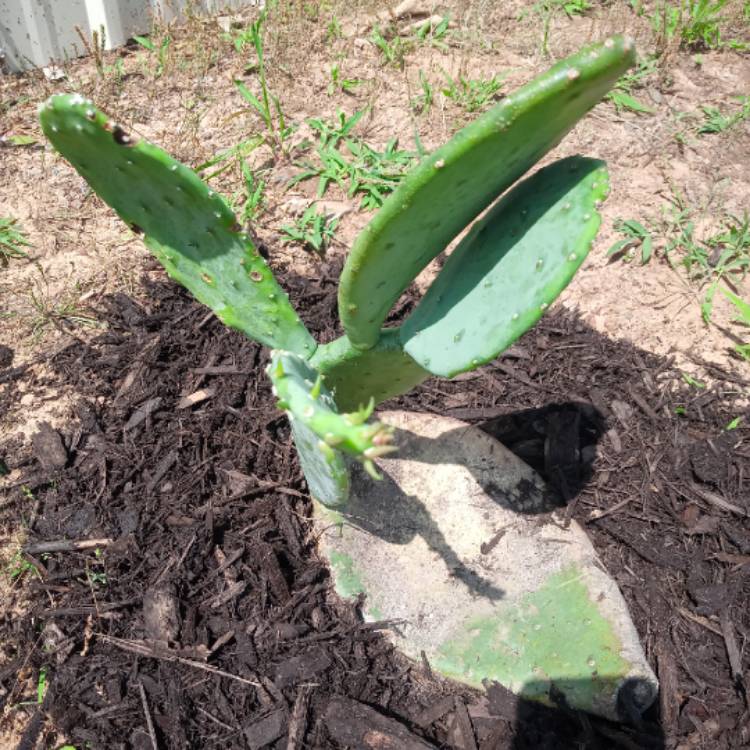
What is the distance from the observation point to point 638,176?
287 cm

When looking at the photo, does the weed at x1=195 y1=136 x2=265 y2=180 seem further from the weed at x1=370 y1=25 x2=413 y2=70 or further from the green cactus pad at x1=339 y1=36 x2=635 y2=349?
the green cactus pad at x1=339 y1=36 x2=635 y2=349

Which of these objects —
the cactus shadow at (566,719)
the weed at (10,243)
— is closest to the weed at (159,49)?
the weed at (10,243)

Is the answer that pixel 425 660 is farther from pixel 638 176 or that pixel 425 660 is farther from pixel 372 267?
pixel 638 176

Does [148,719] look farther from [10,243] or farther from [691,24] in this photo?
[691,24]

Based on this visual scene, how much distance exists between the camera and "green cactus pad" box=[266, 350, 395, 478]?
0.96 m

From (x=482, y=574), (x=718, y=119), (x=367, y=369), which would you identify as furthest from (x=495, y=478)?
(x=718, y=119)

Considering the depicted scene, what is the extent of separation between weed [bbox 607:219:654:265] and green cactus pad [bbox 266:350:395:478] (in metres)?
1.65

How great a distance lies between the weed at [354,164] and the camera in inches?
109

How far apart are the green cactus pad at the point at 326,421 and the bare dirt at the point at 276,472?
71 cm

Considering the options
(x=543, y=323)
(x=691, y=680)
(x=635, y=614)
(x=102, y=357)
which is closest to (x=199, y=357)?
(x=102, y=357)

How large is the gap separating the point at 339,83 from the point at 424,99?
43 centimetres

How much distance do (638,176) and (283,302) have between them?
1968mm

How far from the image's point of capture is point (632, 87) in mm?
3197

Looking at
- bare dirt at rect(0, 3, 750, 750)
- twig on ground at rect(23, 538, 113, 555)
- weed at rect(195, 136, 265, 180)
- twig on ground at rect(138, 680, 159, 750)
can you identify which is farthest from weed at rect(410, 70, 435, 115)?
twig on ground at rect(138, 680, 159, 750)
